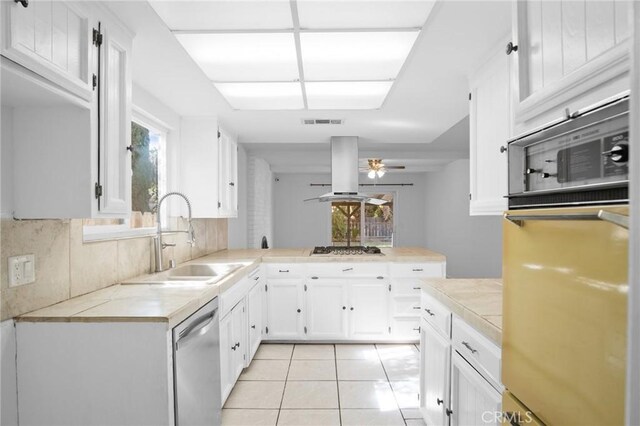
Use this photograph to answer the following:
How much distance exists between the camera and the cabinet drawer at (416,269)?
3.81 m

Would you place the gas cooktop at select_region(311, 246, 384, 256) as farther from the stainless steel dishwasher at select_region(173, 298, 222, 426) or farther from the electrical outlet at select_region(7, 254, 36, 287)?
the electrical outlet at select_region(7, 254, 36, 287)

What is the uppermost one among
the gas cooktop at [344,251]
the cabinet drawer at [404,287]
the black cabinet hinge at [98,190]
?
the black cabinet hinge at [98,190]

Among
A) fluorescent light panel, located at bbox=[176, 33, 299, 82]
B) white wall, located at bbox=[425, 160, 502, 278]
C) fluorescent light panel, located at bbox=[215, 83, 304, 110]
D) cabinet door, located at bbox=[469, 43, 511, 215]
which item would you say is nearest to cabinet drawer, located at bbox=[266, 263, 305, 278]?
fluorescent light panel, located at bbox=[215, 83, 304, 110]

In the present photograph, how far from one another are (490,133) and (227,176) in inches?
99.5

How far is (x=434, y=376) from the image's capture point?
83.4 inches

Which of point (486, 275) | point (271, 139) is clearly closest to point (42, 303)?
point (271, 139)

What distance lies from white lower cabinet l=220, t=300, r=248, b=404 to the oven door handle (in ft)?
6.17

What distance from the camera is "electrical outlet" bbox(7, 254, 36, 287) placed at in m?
1.52

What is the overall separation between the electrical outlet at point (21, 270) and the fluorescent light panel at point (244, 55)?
1.23 meters

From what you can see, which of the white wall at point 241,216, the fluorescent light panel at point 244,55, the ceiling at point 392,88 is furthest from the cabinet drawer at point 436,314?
the white wall at point 241,216

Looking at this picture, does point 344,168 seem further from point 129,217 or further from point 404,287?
point 129,217

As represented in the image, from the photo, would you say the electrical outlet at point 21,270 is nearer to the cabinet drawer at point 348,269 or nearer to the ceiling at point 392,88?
the ceiling at point 392,88

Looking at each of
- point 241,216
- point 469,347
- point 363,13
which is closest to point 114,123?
point 363,13
